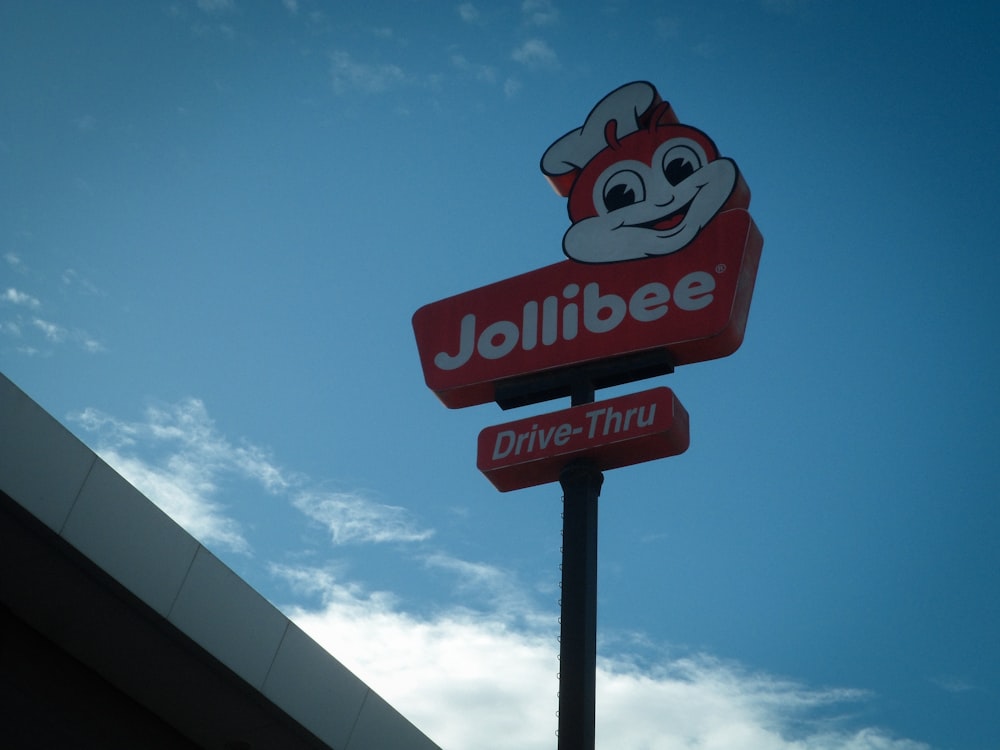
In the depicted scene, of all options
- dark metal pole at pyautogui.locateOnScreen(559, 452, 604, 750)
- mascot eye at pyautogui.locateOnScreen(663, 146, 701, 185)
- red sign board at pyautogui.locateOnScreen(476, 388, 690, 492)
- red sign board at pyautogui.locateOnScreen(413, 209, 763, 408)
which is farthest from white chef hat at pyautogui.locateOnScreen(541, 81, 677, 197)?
dark metal pole at pyautogui.locateOnScreen(559, 452, 604, 750)

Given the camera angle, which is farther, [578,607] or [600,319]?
[600,319]

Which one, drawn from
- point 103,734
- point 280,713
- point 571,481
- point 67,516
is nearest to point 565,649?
point 571,481

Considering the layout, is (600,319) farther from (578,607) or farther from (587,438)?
(578,607)

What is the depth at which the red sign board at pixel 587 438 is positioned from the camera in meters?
11.0

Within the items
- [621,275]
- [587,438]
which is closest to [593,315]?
[621,275]

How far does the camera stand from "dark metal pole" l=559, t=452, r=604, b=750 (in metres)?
10.1

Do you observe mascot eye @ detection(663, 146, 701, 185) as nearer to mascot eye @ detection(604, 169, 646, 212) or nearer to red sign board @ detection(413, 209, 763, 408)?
mascot eye @ detection(604, 169, 646, 212)

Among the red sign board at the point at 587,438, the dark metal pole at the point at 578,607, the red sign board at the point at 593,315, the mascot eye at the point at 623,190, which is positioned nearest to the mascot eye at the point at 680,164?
the mascot eye at the point at 623,190

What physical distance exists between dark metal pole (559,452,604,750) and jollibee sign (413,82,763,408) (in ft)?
4.79

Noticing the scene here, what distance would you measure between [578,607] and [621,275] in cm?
366

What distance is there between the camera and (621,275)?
Result: 12281 millimetres

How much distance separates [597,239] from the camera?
41.5ft

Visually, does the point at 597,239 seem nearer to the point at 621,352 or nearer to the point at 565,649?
the point at 621,352

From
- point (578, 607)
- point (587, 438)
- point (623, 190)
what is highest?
point (623, 190)
